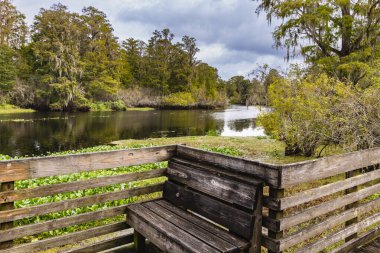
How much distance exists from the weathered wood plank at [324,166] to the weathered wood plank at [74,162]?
184 cm

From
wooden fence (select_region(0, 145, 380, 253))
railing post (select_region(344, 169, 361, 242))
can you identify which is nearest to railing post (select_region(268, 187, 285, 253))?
wooden fence (select_region(0, 145, 380, 253))

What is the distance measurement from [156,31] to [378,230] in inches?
3543

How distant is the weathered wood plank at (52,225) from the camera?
10.3ft

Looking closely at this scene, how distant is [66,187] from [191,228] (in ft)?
5.02

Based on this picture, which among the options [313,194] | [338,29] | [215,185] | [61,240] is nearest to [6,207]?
[61,240]

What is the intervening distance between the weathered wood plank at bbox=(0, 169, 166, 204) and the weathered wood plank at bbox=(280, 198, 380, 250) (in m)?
1.95

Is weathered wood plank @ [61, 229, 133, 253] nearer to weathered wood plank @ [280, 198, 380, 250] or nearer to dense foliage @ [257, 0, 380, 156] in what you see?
weathered wood plank @ [280, 198, 380, 250]

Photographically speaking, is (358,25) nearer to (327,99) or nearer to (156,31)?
(327,99)

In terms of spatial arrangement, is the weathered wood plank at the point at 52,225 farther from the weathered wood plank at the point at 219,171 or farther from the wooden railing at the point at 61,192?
the weathered wood plank at the point at 219,171

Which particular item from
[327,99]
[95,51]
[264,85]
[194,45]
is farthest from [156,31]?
[327,99]

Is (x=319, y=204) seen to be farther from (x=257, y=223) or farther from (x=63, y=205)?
(x=63, y=205)

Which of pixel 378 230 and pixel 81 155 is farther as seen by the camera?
pixel 378 230

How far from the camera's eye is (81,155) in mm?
3521

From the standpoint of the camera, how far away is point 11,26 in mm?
60875
